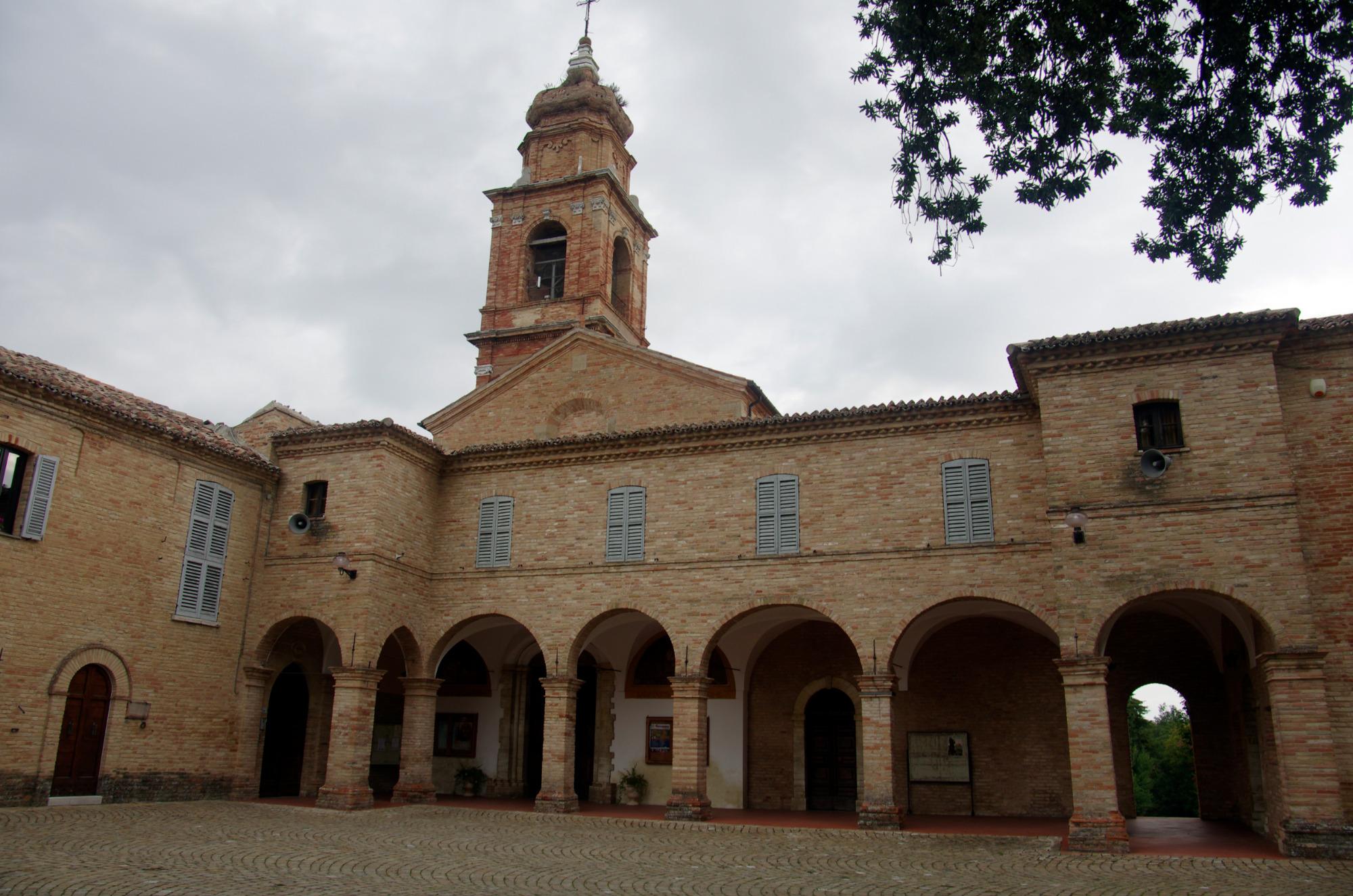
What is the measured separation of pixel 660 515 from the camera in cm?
1917

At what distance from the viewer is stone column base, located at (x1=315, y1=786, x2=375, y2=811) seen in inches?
711

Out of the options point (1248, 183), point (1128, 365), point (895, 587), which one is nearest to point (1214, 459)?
point (1128, 365)

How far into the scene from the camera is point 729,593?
59.8 ft

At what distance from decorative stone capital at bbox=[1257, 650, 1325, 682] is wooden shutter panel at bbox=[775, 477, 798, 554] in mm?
7423

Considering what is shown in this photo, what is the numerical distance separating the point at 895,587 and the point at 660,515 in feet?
15.1

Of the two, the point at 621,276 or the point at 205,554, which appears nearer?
the point at 205,554

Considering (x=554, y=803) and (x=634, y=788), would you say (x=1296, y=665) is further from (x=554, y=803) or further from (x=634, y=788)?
(x=634, y=788)

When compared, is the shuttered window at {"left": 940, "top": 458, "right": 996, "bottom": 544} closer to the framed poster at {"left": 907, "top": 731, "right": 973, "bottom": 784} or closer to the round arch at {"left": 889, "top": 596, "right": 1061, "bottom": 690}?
the round arch at {"left": 889, "top": 596, "right": 1061, "bottom": 690}

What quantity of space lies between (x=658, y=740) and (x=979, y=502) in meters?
8.62

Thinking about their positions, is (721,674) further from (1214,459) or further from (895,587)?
(1214,459)

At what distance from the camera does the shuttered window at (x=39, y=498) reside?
1602cm

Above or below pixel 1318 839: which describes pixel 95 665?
above

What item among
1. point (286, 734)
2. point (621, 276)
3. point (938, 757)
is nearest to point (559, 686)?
point (286, 734)

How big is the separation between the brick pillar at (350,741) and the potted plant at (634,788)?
5120 millimetres
